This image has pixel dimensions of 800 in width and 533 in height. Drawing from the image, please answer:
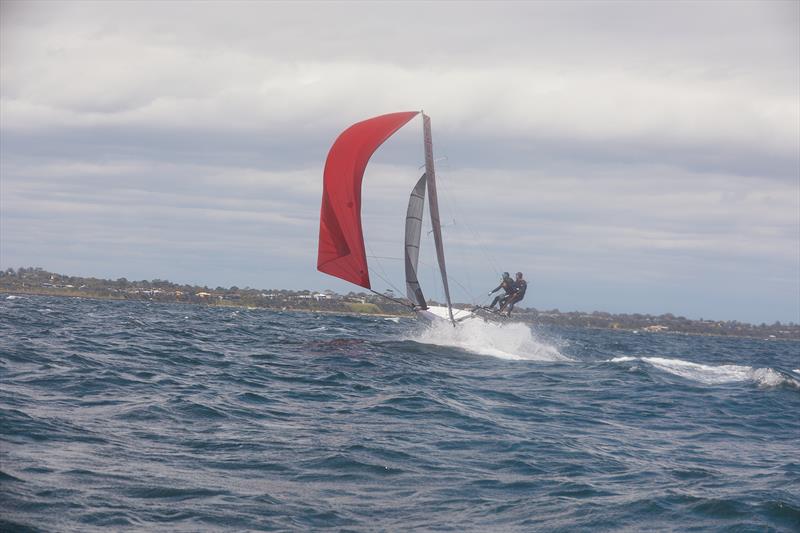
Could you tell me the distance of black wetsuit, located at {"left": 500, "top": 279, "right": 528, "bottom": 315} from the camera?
2692 cm

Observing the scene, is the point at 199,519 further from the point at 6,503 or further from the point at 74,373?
the point at 74,373

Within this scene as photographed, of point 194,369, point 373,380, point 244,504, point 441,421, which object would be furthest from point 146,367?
point 244,504

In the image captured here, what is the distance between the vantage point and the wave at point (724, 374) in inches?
887

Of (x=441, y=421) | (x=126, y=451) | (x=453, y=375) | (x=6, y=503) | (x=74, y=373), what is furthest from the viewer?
(x=453, y=375)

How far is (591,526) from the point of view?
8500 mm

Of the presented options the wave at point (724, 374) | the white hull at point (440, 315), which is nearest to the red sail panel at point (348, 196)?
the white hull at point (440, 315)

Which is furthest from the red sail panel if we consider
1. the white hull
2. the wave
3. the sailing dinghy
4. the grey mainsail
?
the wave

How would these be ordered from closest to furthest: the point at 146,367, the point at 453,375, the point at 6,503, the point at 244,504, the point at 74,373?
1. the point at 6,503
2. the point at 244,504
3. the point at 74,373
4. the point at 146,367
5. the point at 453,375

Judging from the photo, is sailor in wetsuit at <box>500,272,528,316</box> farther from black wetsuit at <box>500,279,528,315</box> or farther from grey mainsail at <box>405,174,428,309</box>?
grey mainsail at <box>405,174,428,309</box>

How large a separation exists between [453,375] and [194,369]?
A: 5.40 m

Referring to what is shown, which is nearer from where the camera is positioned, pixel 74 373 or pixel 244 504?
pixel 244 504

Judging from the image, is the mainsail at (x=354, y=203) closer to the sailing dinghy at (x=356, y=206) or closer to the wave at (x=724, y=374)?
the sailing dinghy at (x=356, y=206)

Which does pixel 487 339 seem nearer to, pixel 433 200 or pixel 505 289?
pixel 505 289

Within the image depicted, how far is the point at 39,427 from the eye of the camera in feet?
32.8
